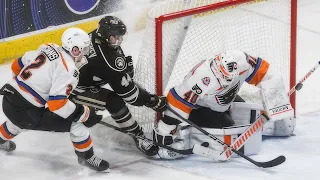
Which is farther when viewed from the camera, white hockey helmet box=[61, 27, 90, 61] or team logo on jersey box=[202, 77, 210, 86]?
team logo on jersey box=[202, 77, 210, 86]

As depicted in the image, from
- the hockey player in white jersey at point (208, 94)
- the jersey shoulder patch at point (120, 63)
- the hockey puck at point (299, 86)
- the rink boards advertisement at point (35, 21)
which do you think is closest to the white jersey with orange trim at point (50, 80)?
the jersey shoulder patch at point (120, 63)

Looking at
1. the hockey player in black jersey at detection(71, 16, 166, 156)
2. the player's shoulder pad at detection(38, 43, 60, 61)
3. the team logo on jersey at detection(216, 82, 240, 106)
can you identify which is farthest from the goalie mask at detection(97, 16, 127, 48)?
the team logo on jersey at detection(216, 82, 240, 106)

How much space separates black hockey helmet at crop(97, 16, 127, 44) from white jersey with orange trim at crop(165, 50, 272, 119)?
423 millimetres

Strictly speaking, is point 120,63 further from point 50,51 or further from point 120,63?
point 50,51

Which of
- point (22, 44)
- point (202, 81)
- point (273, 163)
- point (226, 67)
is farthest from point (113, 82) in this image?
point (22, 44)

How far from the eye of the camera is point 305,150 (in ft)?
17.5

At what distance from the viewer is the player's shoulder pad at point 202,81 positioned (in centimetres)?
500

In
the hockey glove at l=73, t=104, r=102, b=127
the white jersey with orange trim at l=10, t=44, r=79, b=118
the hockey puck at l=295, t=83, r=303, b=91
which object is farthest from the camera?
the hockey puck at l=295, t=83, r=303, b=91

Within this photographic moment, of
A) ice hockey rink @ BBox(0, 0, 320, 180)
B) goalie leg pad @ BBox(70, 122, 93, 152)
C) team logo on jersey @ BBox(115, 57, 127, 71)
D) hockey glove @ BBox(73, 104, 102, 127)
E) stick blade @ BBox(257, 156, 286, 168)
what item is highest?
team logo on jersey @ BBox(115, 57, 127, 71)

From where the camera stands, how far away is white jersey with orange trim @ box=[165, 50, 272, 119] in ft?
16.5

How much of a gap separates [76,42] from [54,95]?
0.94 feet

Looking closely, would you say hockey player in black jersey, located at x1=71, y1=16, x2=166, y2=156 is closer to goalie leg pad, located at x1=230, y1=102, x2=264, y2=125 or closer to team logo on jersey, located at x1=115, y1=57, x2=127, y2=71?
team logo on jersey, located at x1=115, y1=57, x2=127, y2=71

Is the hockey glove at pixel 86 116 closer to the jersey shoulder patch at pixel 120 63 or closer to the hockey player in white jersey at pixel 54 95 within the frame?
the hockey player in white jersey at pixel 54 95

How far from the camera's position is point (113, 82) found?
16.6 feet
